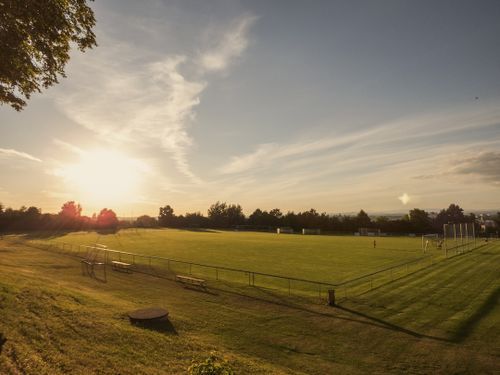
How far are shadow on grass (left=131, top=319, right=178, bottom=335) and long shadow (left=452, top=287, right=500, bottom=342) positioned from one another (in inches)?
511

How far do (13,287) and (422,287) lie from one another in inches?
1091

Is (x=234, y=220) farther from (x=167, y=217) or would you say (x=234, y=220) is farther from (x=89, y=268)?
(x=89, y=268)

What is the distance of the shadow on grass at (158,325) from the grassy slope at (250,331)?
30cm

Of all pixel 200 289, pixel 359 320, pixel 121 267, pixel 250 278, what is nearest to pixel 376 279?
pixel 250 278

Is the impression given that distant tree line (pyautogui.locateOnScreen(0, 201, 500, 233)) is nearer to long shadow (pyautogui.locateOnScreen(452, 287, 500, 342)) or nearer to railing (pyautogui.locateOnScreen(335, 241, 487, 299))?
railing (pyautogui.locateOnScreen(335, 241, 487, 299))

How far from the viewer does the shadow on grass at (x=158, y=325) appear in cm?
1502

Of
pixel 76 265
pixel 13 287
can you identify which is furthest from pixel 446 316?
pixel 76 265

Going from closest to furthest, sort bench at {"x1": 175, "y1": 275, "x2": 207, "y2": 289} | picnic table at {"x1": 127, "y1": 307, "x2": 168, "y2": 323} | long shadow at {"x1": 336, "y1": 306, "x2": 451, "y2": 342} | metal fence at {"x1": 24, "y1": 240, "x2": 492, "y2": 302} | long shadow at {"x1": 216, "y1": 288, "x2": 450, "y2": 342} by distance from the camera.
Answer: picnic table at {"x1": 127, "y1": 307, "x2": 168, "y2": 323} → long shadow at {"x1": 336, "y1": 306, "x2": 451, "y2": 342} → long shadow at {"x1": 216, "y1": 288, "x2": 450, "y2": 342} → metal fence at {"x1": 24, "y1": 240, "x2": 492, "y2": 302} → bench at {"x1": 175, "y1": 275, "x2": 207, "y2": 289}

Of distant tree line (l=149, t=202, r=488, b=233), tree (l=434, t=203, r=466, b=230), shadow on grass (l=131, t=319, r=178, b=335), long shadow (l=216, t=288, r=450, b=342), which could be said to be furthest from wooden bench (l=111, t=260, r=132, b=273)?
tree (l=434, t=203, r=466, b=230)

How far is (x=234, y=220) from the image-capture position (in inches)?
5728

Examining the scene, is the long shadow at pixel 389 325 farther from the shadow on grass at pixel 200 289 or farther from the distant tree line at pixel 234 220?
the distant tree line at pixel 234 220

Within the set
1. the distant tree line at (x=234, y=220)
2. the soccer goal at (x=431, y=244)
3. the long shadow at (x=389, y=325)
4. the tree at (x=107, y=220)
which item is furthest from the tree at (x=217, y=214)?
the long shadow at (x=389, y=325)

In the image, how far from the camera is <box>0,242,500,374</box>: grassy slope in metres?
11.8

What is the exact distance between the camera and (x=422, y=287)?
2606cm
